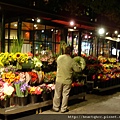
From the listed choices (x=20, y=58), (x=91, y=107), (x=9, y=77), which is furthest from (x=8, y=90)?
(x=91, y=107)

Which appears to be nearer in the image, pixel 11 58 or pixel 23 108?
pixel 23 108

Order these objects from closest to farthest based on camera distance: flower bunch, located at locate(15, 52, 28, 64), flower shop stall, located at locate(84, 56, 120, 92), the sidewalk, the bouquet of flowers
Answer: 1. flower bunch, located at locate(15, 52, 28, 64)
2. the sidewalk
3. the bouquet of flowers
4. flower shop stall, located at locate(84, 56, 120, 92)

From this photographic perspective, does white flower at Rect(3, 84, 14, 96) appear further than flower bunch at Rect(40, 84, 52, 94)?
No

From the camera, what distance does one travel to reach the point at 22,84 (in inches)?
247

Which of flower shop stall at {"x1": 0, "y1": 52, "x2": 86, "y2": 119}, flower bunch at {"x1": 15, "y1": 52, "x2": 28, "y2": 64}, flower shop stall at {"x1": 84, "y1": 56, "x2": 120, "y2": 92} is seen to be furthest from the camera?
flower shop stall at {"x1": 84, "y1": 56, "x2": 120, "y2": 92}

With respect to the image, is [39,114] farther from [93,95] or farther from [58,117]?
[93,95]

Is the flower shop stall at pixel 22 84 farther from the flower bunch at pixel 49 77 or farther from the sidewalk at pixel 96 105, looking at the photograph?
the sidewalk at pixel 96 105

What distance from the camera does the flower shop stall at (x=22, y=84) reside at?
234 inches

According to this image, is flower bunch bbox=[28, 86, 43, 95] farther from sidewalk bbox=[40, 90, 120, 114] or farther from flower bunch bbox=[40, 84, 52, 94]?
sidewalk bbox=[40, 90, 120, 114]

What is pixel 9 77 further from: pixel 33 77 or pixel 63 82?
pixel 63 82

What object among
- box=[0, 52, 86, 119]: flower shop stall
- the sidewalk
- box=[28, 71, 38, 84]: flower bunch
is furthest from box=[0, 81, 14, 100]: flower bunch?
the sidewalk

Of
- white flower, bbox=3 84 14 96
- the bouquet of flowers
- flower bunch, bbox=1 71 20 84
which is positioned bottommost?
white flower, bbox=3 84 14 96

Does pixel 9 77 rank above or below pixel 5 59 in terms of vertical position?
below

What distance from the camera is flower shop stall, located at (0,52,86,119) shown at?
5.95m
